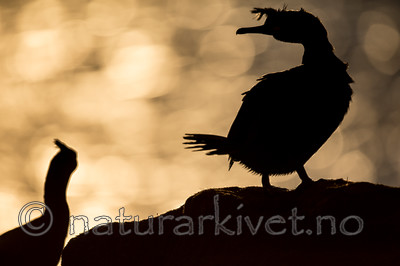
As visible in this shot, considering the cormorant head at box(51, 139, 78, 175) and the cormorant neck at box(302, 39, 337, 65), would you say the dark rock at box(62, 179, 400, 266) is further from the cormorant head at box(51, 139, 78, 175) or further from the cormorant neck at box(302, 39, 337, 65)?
the cormorant head at box(51, 139, 78, 175)

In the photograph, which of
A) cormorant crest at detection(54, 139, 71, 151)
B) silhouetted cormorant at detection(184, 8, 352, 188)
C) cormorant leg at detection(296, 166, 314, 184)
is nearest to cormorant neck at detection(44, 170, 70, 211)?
cormorant crest at detection(54, 139, 71, 151)

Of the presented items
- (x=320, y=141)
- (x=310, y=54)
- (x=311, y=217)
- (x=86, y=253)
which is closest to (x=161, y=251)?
(x=86, y=253)

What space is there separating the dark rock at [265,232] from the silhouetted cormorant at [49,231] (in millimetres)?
1631

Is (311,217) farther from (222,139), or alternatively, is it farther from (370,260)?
(222,139)

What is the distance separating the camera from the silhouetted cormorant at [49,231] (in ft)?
24.7

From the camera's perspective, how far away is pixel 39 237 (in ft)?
24.9

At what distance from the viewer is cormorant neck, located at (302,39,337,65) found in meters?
10.3

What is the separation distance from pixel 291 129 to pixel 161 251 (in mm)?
2262

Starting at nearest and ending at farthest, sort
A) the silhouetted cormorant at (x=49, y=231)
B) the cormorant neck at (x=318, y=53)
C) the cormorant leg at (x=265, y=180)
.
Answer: the silhouetted cormorant at (x=49, y=231) < the cormorant neck at (x=318, y=53) < the cormorant leg at (x=265, y=180)

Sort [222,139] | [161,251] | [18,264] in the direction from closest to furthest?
[18,264] < [161,251] < [222,139]

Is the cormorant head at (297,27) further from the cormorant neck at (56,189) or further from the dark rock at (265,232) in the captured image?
the cormorant neck at (56,189)

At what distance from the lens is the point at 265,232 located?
8.80 m

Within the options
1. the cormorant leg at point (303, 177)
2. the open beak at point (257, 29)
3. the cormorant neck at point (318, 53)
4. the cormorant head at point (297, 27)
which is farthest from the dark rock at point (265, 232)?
the open beak at point (257, 29)

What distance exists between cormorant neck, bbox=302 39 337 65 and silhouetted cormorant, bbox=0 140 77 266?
3.86 m
